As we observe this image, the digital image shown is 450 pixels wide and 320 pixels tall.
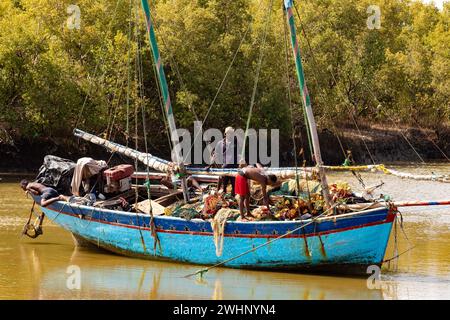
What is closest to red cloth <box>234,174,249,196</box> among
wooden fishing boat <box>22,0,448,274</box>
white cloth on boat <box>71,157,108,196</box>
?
wooden fishing boat <box>22,0,448,274</box>

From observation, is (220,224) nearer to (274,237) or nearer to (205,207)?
(205,207)

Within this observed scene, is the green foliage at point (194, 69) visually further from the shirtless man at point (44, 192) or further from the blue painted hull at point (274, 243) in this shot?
the blue painted hull at point (274, 243)

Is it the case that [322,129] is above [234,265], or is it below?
above

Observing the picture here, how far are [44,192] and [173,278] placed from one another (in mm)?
5779

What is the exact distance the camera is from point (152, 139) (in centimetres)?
5162

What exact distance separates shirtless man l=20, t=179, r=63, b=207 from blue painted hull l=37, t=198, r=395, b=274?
202cm

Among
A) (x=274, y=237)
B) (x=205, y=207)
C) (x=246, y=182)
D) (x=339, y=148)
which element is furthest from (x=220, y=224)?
(x=339, y=148)

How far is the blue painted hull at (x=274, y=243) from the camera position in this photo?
63.0ft

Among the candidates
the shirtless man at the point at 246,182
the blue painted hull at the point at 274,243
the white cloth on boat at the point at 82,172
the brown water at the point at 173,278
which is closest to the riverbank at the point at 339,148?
the brown water at the point at 173,278

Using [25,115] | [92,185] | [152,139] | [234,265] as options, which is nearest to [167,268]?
[234,265]

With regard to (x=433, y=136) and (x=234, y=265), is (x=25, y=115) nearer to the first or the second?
(x=234, y=265)

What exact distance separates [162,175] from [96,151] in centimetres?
2379

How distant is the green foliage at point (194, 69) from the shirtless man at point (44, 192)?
951 cm

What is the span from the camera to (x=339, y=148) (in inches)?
2276
